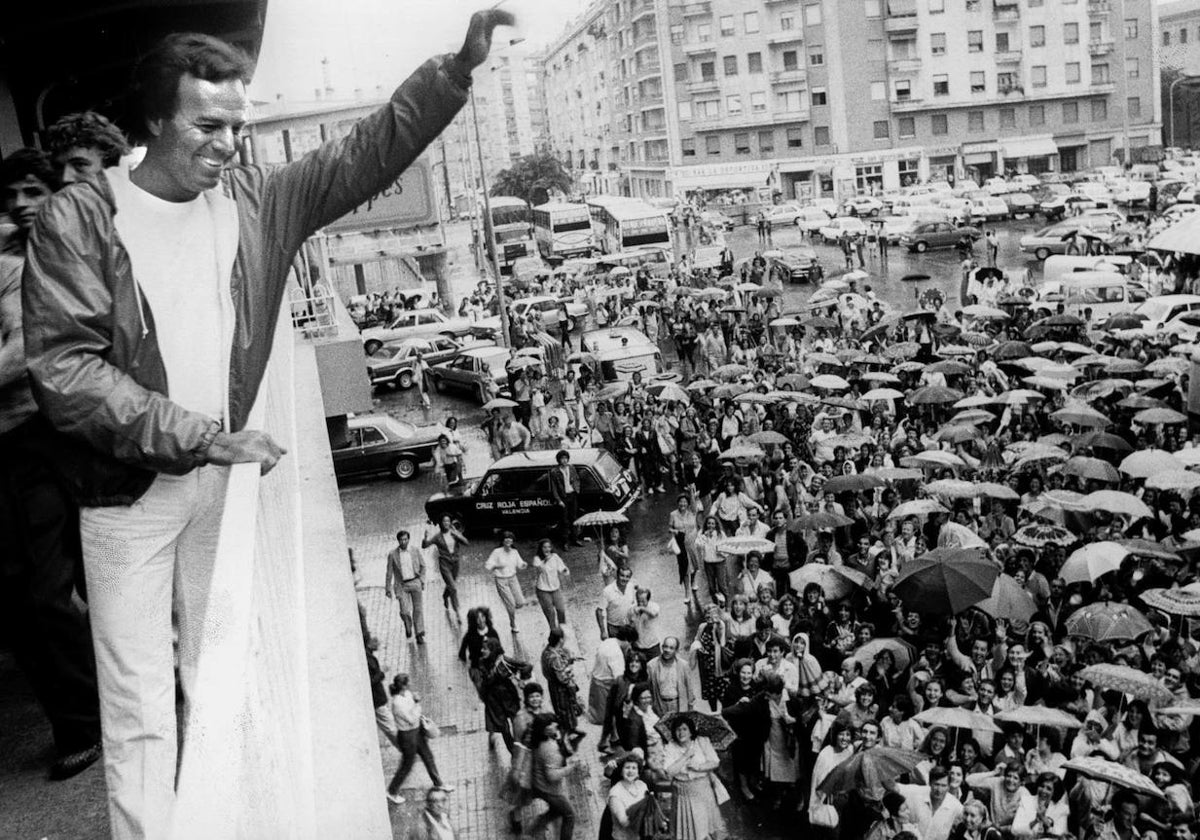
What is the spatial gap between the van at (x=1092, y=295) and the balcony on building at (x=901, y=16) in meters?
50.1

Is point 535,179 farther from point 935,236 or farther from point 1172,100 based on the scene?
point 1172,100

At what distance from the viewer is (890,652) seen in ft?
36.1

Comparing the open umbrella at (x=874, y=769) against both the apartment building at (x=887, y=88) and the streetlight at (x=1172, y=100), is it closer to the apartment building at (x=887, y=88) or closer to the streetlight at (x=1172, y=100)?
the apartment building at (x=887, y=88)

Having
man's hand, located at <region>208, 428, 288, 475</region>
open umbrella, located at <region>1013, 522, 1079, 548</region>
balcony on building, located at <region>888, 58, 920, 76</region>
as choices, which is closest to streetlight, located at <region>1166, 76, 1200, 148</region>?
balcony on building, located at <region>888, 58, 920, 76</region>

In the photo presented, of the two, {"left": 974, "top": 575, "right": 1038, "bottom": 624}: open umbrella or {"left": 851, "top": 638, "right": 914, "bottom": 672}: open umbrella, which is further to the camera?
{"left": 974, "top": 575, "right": 1038, "bottom": 624}: open umbrella

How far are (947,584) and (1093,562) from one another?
66.8 inches

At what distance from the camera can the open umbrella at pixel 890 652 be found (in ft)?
36.1

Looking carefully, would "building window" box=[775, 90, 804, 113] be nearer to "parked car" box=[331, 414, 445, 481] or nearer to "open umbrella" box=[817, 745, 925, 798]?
"parked car" box=[331, 414, 445, 481]

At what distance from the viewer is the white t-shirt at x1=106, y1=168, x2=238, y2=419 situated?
2799 mm

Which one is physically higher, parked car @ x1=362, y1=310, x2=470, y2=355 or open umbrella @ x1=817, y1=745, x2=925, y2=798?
parked car @ x1=362, y1=310, x2=470, y2=355

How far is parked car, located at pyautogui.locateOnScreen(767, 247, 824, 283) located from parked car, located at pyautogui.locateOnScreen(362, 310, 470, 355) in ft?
38.1

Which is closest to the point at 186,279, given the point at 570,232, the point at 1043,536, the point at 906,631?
the point at 906,631

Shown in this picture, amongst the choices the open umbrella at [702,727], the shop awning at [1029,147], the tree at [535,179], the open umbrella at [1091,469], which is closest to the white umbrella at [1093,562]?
the open umbrella at [1091,469]

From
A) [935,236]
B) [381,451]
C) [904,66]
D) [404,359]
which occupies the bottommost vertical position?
[381,451]
